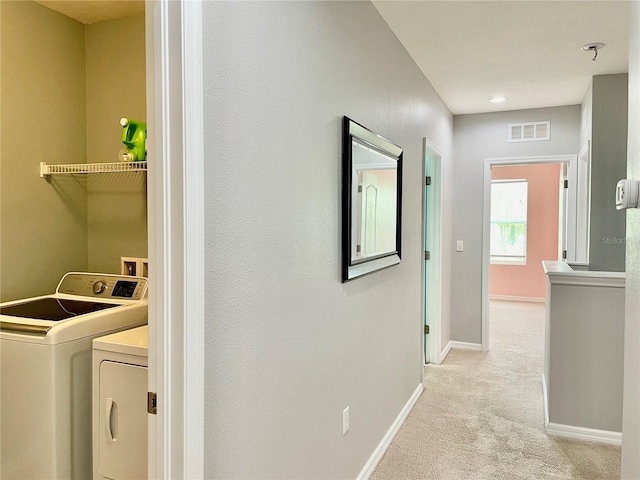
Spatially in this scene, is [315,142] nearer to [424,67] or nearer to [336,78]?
[336,78]

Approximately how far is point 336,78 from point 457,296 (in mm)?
3597

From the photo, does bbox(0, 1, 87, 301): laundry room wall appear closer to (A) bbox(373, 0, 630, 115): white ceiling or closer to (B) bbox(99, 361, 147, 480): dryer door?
(B) bbox(99, 361, 147, 480): dryer door

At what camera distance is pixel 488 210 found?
4.98 metres

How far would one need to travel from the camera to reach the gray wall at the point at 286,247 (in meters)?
1.30

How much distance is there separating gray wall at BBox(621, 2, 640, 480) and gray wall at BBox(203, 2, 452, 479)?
1.09 metres

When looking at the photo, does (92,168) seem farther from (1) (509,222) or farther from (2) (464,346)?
(1) (509,222)

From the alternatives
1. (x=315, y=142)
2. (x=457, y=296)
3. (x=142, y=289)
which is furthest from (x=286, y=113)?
(x=457, y=296)

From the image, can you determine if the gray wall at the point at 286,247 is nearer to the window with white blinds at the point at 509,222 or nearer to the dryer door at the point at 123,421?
the dryer door at the point at 123,421

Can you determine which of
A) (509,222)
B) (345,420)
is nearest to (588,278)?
(345,420)

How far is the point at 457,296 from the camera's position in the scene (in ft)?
16.7

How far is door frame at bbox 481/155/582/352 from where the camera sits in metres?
4.70

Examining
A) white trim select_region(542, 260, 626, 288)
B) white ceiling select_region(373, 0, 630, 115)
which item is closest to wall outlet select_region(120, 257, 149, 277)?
white ceiling select_region(373, 0, 630, 115)

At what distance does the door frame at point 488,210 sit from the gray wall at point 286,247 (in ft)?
8.65

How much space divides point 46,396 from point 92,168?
1.17 metres
